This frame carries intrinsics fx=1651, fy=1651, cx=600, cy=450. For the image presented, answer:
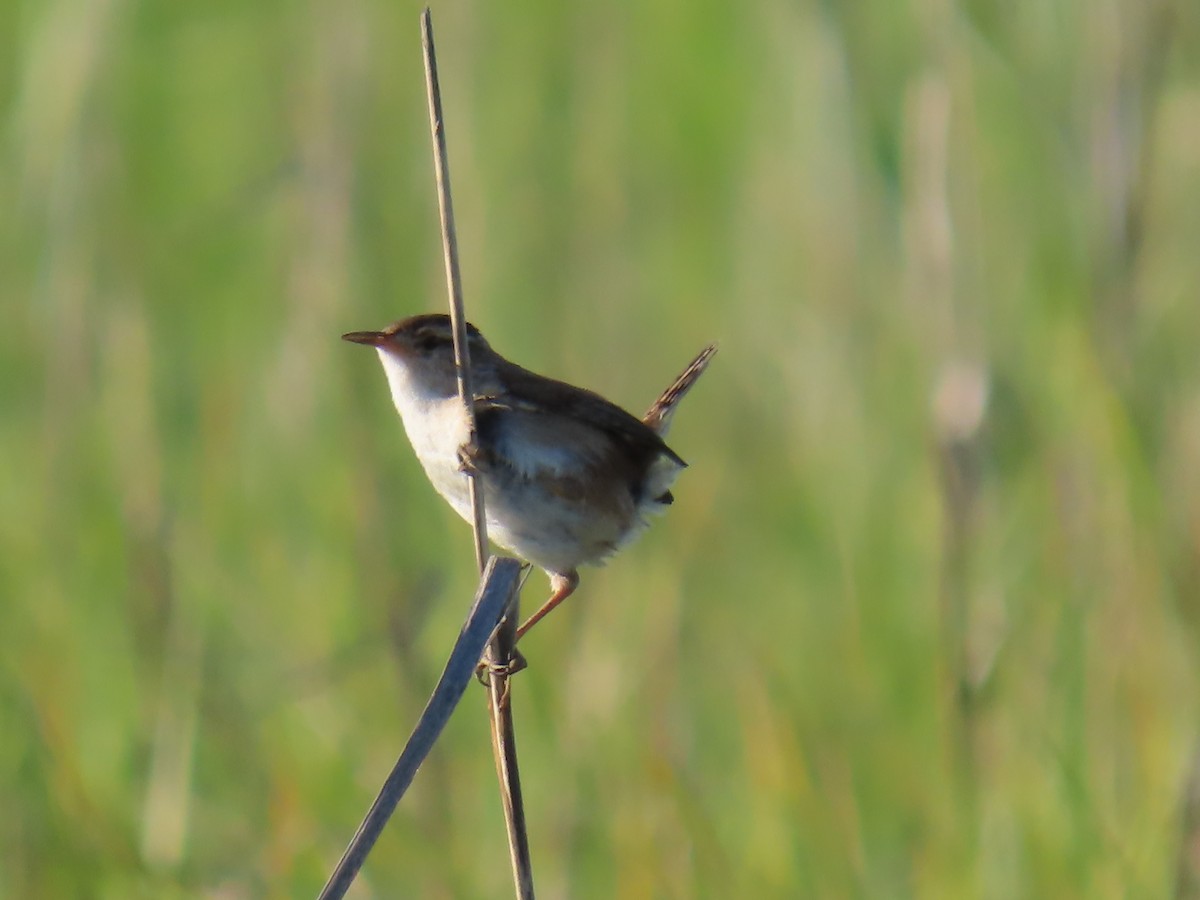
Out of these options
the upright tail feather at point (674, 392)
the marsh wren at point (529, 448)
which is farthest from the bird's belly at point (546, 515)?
the upright tail feather at point (674, 392)

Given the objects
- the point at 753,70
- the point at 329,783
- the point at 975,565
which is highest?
the point at 753,70

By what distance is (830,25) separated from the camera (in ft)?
10.9

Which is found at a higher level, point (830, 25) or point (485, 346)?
point (830, 25)

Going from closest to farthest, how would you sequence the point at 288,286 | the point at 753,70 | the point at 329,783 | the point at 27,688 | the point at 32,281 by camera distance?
the point at 27,688 → the point at 329,783 → the point at 288,286 → the point at 32,281 → the point at 753,70

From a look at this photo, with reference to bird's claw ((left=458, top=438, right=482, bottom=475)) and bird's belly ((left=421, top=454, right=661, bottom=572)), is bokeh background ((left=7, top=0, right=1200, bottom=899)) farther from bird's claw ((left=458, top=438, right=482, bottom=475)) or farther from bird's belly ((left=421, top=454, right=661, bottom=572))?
bird's claw ((left=458, top=438, right=482, bottom=475))

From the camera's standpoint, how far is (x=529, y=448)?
111 inches

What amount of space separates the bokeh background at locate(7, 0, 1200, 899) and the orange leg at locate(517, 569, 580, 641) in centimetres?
6

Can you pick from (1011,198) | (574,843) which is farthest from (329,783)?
(1011,198)

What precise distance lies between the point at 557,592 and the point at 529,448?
45cm

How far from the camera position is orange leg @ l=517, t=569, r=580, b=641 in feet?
10.2

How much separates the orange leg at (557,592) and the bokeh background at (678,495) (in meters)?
0.06

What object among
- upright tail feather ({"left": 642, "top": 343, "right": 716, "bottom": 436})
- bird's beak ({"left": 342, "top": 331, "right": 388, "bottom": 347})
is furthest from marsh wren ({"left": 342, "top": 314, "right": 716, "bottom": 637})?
upright tail feather ({"left": 642, "top": 343, "right": 716, "bottom": 436})

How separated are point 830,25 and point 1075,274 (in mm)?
701

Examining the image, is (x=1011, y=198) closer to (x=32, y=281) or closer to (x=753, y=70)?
(x=753, y=70)
